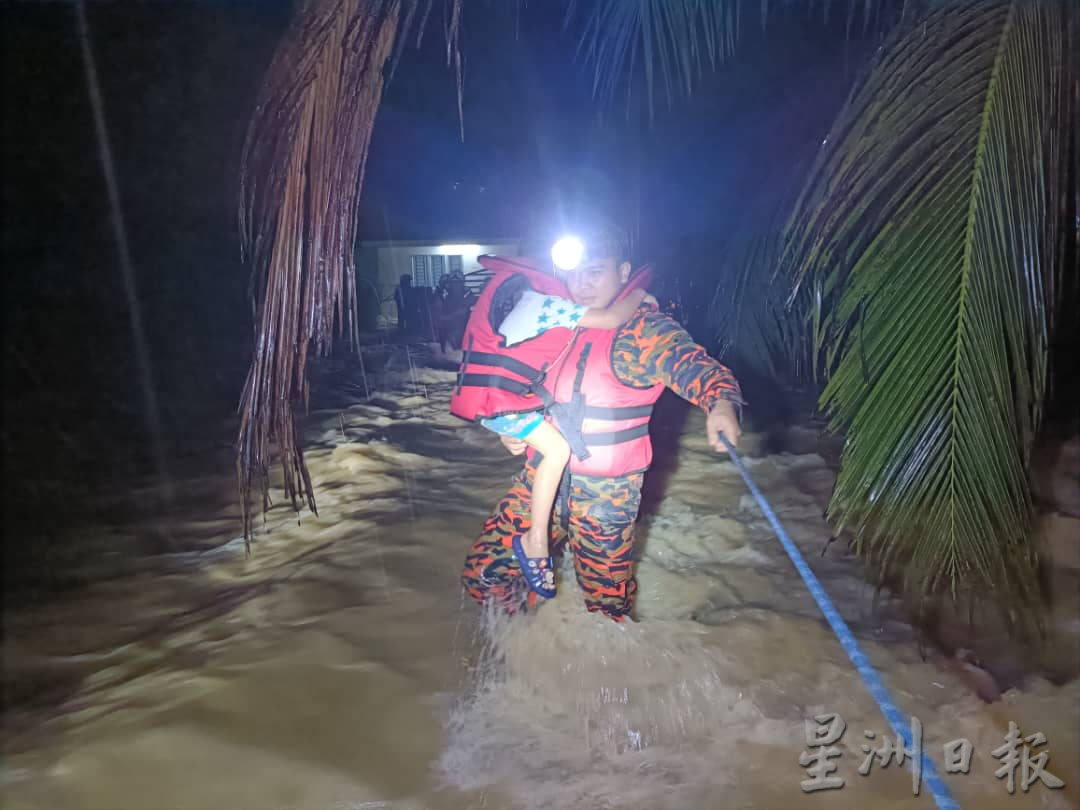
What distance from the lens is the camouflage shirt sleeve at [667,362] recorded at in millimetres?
1944

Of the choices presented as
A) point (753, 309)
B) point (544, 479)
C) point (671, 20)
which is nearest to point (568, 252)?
point (544, 479)

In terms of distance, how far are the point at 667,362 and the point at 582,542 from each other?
77 cm

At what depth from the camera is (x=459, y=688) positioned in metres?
2.28

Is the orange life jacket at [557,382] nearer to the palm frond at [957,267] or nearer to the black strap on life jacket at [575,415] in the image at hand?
the black strap on life jacket at [575,415]

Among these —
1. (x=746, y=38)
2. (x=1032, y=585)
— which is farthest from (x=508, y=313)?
(x=746, y=38)

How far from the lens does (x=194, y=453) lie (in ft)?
19.9

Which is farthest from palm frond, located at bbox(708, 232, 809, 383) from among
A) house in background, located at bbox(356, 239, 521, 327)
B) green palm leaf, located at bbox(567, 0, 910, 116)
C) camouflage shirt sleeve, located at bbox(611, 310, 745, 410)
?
house in background, located at bbox(356, 239, 521, 327)

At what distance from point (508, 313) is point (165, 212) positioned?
14097 mm

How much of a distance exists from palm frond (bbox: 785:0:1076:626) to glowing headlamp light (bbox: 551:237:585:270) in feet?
2.30

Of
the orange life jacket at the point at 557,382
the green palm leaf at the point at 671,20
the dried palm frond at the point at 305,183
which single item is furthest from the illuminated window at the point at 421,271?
the dried palm frond at the point at 305,183

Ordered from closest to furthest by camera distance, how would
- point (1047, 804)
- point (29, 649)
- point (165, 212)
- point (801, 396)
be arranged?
point (1047, 804), point (29, 649), point (801, 396), point (165, 212)

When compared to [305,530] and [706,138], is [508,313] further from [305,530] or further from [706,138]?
[305,530]

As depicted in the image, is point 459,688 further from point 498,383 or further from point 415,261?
point 415,261

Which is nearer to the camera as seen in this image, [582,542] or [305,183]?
[305,183]
